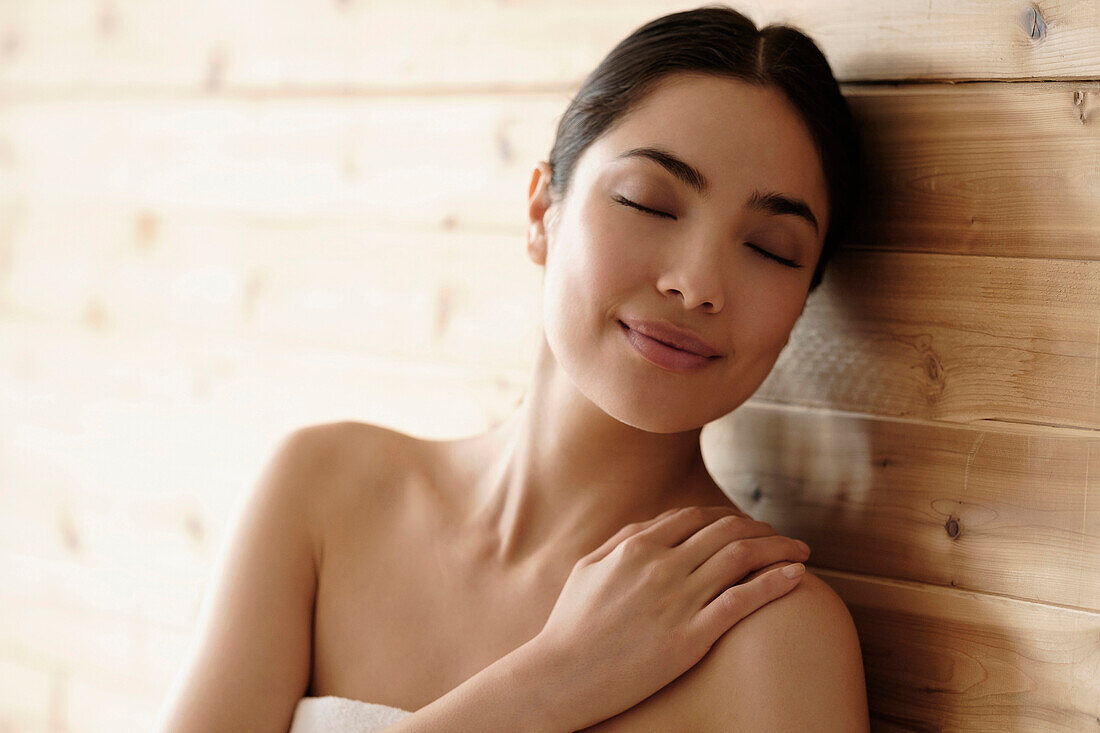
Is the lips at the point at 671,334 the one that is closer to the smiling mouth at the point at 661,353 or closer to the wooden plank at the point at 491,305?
the smiling mouth at the point at 661,353

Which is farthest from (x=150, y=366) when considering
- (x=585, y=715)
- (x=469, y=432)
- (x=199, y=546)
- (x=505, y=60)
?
(x=585, y=715)

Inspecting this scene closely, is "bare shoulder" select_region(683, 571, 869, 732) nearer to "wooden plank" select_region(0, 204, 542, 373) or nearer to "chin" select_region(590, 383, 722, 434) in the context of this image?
"chin" select_region(590, 383, 722, 434)

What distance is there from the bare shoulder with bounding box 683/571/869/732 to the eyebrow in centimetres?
40

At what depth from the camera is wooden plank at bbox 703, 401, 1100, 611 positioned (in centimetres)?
120

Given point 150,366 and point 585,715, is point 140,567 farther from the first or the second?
point 585,715

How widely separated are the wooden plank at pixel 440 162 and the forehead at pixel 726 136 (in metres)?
0.15

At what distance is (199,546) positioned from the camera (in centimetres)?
199

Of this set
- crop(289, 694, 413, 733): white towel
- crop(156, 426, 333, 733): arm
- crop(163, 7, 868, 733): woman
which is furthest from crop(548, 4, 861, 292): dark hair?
crop(289, 694, 413, 733): white towel

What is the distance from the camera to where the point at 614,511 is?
1366 millimetres

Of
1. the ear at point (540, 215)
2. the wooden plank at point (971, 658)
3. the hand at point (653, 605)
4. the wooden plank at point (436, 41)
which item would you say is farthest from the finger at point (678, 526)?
the wooden plank at point (436, 41)

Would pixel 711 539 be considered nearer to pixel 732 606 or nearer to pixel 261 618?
pixel 732 606

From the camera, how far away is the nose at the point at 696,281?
116 cm

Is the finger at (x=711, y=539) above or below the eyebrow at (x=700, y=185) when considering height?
below

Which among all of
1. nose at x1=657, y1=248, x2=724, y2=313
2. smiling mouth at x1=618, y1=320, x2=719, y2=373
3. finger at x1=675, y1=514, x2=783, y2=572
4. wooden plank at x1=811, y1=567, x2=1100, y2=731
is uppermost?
nose at x1=657, y1=248, x2=724, y2=313
